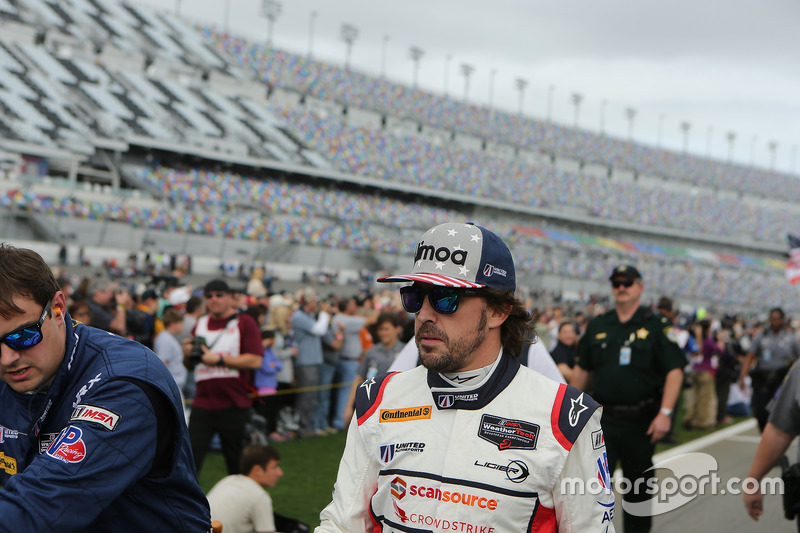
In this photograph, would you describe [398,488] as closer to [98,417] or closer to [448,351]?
[448,351]

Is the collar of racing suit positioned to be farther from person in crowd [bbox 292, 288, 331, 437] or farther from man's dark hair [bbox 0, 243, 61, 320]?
person in crowd [bbox 292, 288, 331, 437]

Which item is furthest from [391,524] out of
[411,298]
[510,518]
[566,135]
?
[566,135]

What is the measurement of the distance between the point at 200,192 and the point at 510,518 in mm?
38671

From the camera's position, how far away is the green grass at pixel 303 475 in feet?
22.8

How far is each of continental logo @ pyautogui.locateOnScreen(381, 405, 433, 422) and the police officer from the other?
11.6 ft

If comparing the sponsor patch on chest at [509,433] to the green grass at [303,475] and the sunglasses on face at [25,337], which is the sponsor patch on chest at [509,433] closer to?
the sunglasses on face at [25,337]

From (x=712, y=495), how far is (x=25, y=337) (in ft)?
23.7

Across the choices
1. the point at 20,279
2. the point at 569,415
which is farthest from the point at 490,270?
the point at 20,279

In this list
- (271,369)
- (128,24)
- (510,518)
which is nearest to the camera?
(510,518)

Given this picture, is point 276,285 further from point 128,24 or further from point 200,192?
point 128,24

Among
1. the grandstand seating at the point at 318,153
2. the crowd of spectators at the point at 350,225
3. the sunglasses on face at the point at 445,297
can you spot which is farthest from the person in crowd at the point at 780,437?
the grandstand seating at the point at 318,153

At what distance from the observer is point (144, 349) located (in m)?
2.25

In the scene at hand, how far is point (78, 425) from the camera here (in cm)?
199

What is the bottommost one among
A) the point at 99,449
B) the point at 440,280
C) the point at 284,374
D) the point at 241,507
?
the point at 284,374
